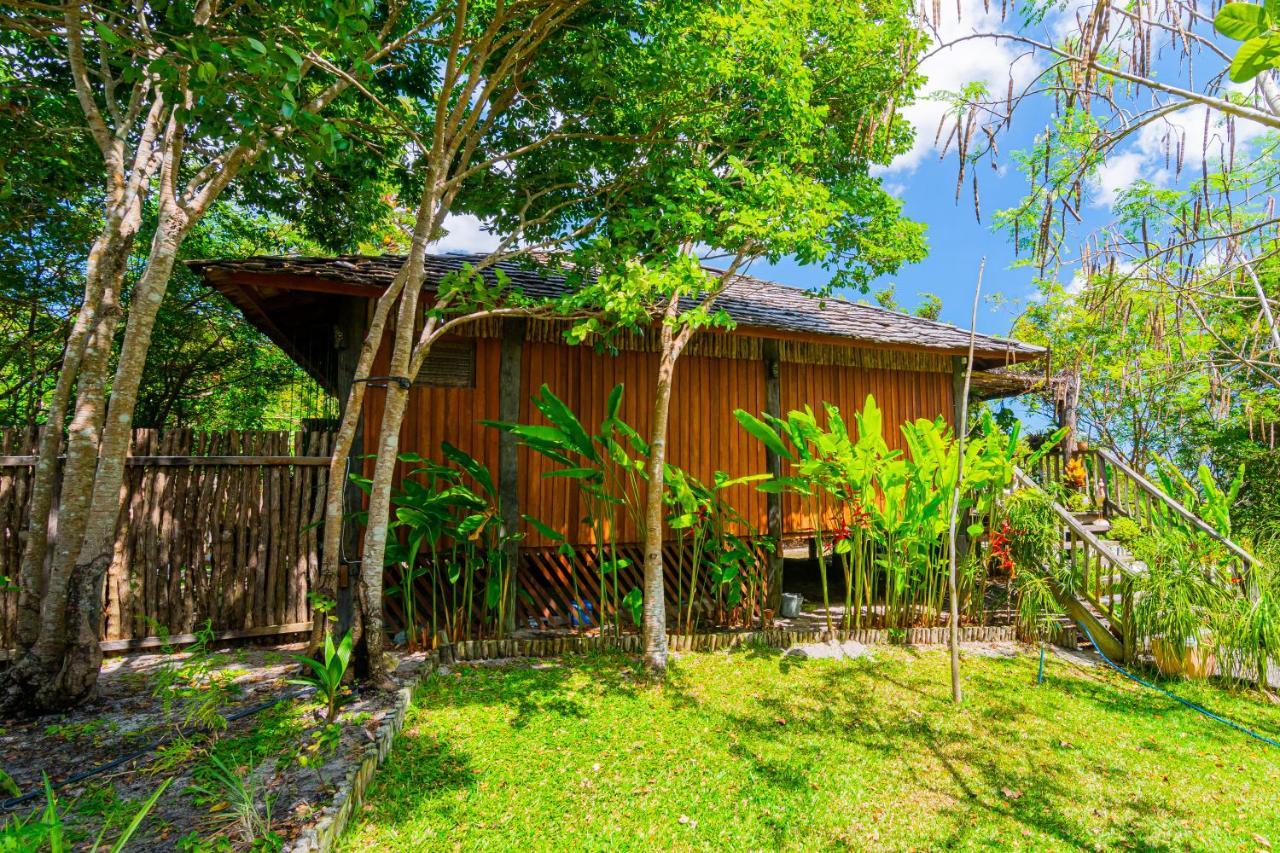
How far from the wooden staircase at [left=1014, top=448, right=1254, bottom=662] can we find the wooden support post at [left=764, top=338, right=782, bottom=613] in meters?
2.84

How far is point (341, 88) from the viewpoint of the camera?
444 centimetres

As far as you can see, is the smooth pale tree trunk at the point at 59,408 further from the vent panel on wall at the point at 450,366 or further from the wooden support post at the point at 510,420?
the wooden support post at the point at 510,420

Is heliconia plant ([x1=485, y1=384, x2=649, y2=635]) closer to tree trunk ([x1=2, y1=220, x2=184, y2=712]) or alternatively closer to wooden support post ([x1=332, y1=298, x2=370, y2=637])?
wooden support post ([x1=332, y1=298, x2=370, y2=637])

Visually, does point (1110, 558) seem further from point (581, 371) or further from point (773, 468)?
point (581, 371)

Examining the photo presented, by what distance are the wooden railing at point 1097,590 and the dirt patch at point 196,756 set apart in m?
6.69

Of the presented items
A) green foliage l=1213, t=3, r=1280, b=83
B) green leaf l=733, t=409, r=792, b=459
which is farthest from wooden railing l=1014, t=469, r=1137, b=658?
green foliage l=1213, t=3, r=1280, b=83

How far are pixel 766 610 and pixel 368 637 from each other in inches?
175

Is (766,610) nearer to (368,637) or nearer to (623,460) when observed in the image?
(623,460)

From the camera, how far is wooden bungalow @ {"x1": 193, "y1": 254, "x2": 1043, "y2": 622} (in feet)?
19.4

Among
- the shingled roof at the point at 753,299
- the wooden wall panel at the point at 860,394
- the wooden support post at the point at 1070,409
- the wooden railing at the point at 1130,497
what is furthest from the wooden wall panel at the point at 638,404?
the wooden railing at the point at 1130,497

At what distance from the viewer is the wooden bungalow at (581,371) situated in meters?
5.93

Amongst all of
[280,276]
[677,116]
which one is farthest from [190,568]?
[677,116]

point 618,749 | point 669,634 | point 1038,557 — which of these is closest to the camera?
point 618,749

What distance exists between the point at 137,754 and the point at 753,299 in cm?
781
